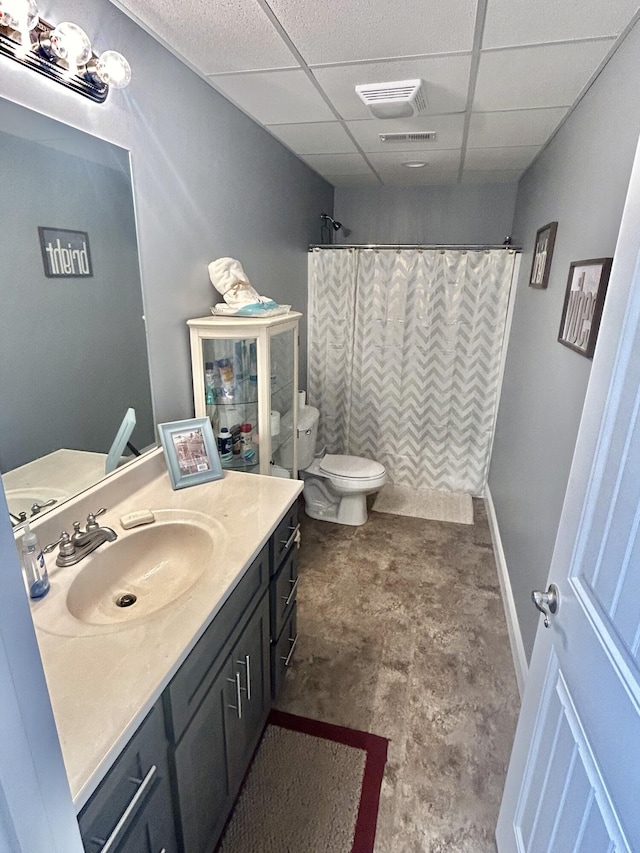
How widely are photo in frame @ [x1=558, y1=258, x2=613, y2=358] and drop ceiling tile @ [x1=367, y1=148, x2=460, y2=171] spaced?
1.39 metres

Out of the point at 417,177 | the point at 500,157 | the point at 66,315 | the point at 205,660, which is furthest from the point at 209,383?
the point at 417,177

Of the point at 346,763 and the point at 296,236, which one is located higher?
the point at 296,236

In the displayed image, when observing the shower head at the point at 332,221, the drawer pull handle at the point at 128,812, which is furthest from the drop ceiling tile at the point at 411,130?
the drawer pull handle at the point at 128,812

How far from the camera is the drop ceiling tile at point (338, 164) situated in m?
2.75

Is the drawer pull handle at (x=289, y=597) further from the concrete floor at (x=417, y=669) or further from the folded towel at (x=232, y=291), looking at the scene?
the folded towel at (x=232, y=291)

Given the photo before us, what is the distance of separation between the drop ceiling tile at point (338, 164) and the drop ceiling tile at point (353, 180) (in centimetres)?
9

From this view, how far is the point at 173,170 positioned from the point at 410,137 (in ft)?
4.37

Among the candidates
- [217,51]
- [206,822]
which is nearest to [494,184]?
[217,51]

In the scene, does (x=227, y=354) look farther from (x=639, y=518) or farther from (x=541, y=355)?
(x=639, y=518)

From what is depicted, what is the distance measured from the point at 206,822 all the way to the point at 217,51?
7.55ft

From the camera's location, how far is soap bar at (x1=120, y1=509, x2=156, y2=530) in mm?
1346

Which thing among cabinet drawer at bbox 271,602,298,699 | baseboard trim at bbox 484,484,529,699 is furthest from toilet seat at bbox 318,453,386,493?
cabinet drawer at bbox 271,602,298,699

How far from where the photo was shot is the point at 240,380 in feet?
6.57

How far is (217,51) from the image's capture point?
1.52 metres
